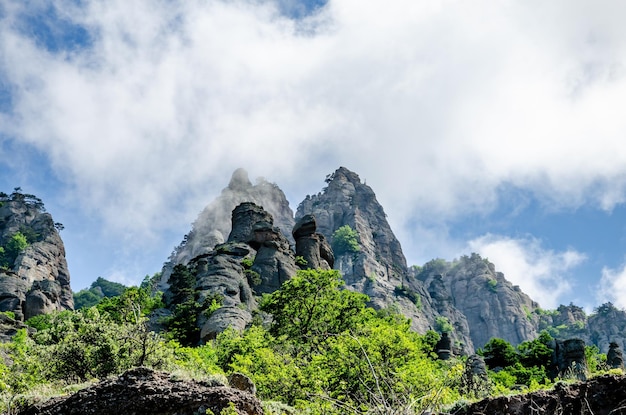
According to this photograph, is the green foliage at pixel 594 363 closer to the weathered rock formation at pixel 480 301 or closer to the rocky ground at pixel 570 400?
the rocky ground at pixel 570 400

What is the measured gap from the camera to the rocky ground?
38.3 ft

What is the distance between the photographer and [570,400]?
1205 cm

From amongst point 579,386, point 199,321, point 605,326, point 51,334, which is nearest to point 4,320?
point 199,321

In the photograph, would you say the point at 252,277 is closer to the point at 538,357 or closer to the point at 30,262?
the point at 538,357

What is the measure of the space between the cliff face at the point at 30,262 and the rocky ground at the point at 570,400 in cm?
5974

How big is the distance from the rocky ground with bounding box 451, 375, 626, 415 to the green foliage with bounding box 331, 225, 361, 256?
112402 mm

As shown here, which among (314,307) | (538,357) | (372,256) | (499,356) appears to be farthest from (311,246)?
(372,256)

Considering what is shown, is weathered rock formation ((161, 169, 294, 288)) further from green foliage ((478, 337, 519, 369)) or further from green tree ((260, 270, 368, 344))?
green tree ((260, 270, 368, 344))

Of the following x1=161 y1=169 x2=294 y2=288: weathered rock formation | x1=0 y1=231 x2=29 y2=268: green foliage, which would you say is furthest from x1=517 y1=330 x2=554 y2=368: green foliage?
x1=161 y1=169 x2=294 y2=288: weathered rock formation

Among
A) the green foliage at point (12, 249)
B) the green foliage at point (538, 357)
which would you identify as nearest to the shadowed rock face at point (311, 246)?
the green foliage at point (538, 357)

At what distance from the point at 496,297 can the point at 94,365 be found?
142m

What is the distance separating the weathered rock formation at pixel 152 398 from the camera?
37.9 feet

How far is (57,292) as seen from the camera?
240 feet

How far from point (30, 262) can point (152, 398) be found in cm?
8484
